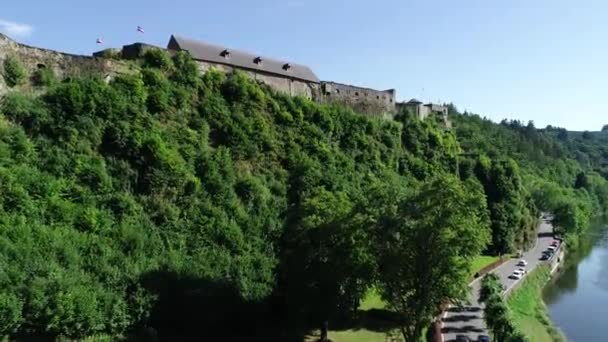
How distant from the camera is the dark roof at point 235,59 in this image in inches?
1581

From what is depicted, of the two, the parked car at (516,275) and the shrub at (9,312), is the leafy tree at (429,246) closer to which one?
the shrub at (9,312)

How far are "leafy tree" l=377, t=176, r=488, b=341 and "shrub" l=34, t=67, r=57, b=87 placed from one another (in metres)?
20.3

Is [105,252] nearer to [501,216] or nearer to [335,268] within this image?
[335,268]

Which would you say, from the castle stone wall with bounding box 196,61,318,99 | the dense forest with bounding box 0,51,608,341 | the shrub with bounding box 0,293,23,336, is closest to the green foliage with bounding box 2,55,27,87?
the dense forest with bounding box 0,51,608,341

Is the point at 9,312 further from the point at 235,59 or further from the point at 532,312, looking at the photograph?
the point at 532,312

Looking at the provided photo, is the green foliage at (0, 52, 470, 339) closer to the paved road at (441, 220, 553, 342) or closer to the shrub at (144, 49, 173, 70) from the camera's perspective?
the shrub at (144, 49, 173, 70)

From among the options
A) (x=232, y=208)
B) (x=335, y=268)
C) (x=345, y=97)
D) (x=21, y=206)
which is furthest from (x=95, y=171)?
(x=345, y=97)

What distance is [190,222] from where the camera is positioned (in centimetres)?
3027

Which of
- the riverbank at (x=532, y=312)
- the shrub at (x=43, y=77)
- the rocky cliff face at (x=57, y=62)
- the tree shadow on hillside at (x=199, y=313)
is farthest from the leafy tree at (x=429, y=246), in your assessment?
the shrub at (x=43, y=77)

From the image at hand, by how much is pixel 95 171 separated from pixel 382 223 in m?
15.1

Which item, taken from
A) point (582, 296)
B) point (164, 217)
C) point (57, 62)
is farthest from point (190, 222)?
point (582, 296)

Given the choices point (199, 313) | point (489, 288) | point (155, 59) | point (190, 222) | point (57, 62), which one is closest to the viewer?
point (199, 313)

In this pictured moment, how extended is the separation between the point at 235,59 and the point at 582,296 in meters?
39.6

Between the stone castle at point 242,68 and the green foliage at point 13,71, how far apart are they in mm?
373
